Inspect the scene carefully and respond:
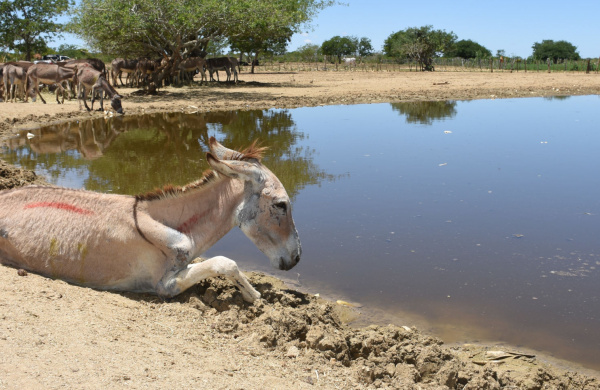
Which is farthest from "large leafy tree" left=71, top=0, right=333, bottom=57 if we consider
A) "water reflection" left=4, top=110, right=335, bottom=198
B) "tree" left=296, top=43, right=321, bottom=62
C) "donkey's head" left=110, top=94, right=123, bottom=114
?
"tree" left=296, top=43, right=321, bottom=62

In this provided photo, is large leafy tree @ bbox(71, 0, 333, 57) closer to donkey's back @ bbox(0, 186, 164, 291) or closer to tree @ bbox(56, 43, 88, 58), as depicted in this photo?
donkey's back @ bbox(0, 186, 164, 291)

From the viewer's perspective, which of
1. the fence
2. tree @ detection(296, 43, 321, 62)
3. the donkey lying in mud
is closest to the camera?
the donkey lying in mud

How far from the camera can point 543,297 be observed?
616 centimetres

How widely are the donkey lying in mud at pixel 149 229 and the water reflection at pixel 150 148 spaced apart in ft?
12.1

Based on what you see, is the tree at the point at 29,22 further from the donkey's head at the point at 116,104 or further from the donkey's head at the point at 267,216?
the donkey's head at the point at 267,216

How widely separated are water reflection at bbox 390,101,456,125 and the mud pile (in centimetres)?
1491

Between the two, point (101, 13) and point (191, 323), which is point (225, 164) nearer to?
point (191, 323)

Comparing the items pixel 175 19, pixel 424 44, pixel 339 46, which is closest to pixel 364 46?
pixel 339 46

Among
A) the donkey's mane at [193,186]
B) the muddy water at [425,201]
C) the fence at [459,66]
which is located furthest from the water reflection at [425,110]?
the fence at [459,66]

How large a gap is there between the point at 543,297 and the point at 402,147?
8783 millimetres

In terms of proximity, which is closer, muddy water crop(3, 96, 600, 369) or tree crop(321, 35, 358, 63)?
muddy water crop(3, 96, 600, 369)

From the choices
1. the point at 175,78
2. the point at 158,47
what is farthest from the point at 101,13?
the point at 175,78

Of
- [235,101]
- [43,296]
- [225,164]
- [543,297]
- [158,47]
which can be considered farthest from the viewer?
[158,47]

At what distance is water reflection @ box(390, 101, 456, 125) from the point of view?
66.5ft
